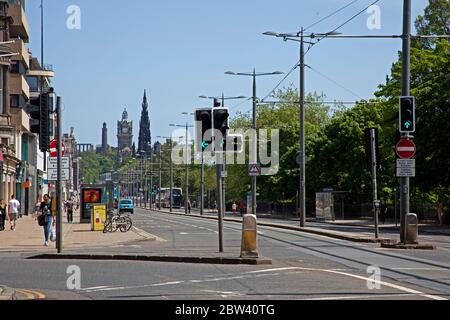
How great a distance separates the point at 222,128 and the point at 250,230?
295 centimetres

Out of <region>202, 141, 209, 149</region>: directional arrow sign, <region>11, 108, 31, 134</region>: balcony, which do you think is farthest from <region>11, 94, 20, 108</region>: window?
<region>202, 141, 209, 149</region>: directional arrow sign

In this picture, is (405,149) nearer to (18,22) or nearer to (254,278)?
(254,278)

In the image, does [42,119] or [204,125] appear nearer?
[204,125]

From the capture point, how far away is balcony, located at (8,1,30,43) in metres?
74.1

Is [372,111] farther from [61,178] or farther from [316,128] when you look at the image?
[61,178]

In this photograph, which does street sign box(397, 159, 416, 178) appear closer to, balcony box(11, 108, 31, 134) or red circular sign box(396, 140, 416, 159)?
red circular sign box(396, 140, 416, 159)

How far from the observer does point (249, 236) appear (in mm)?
22203

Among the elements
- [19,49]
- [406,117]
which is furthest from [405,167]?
[19,49]

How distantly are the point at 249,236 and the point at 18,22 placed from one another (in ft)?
187

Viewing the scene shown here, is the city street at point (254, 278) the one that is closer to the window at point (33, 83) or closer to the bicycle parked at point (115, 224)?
the bicycle parked at point (115, 224)

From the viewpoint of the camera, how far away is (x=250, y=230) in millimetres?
21953

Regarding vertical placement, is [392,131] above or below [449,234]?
above

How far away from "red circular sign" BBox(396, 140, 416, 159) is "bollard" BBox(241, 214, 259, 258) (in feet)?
25.8
